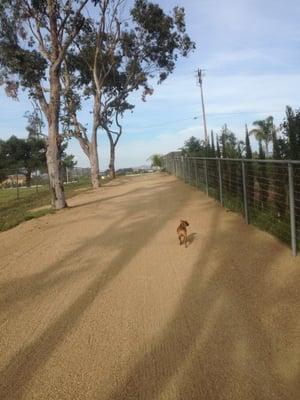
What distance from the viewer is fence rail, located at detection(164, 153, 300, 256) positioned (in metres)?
7.45

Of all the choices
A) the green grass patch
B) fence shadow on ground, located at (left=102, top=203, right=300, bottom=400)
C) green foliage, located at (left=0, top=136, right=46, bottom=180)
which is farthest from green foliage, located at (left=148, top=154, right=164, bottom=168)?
fence shadow on ground, located at (left=102, top=203, right=300, bottom=400)

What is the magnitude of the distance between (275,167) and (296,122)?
1.86m

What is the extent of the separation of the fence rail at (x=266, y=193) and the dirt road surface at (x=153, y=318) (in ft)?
1.11

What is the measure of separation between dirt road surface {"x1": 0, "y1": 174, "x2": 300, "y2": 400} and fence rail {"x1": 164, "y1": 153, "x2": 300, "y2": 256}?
34 cm

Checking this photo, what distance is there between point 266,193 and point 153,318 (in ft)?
15.8

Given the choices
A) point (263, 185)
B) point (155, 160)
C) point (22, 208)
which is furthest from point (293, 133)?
point (155, 160)

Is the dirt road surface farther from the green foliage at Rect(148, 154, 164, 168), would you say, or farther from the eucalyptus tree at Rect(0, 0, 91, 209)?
the green foliage at Rect(148, 154, 164, 168)

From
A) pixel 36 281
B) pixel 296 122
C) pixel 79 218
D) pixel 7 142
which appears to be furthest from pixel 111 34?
pixel 7 142

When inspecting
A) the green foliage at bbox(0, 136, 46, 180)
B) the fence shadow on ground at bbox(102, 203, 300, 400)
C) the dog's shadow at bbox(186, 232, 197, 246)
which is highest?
the green foliage at bbox(0, 136, 46, 180)

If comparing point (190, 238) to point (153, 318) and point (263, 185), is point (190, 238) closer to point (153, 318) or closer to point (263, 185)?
point (263, 185)

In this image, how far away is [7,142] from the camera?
204 ft

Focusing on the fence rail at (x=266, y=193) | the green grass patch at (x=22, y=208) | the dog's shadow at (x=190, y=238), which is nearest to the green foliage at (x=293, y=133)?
the fence rail at (x=266, y=193)

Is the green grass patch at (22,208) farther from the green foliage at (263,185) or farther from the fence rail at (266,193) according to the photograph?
the green foliage at (263,185)

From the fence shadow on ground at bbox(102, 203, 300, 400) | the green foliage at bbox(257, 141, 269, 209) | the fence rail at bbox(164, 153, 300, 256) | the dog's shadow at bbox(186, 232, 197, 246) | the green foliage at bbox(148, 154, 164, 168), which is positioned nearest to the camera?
the fence shadow on ground at bbox(102, 203, 300, 400)
